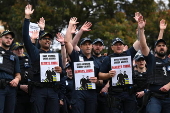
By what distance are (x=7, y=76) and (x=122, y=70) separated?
2639mm

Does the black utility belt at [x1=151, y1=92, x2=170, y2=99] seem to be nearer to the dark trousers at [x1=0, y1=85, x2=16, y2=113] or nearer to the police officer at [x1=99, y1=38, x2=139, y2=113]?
the police officer at [x1=99, y1=38, x2=139, y2=113]

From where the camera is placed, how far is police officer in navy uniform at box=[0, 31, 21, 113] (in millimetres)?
6903

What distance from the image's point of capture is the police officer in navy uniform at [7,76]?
6903 millimetres

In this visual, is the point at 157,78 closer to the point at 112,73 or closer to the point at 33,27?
the point at 112,73

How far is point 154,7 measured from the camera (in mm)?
17625

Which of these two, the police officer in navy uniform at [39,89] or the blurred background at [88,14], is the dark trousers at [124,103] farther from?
the blurred background at [88,14]

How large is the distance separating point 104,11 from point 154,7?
291 cm

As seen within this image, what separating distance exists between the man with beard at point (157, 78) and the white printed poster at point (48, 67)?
2.02 meters

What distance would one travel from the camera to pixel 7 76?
23.3 feet

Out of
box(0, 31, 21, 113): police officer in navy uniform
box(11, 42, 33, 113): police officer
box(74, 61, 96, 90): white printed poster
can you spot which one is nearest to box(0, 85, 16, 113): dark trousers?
box(0, 31, 21, 113): police officer in navy uniform

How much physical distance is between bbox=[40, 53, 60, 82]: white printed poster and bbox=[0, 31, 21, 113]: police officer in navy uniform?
66 centimetres

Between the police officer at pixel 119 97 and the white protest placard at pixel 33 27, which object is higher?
the white protest placard at pixel 33 27

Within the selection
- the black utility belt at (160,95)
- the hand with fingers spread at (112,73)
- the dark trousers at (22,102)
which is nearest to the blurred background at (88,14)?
the dark trousers at (22,102)

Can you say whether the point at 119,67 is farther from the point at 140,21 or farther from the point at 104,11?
the point at 104,11
